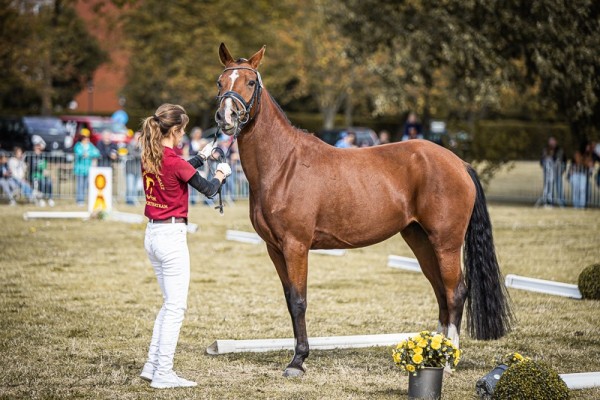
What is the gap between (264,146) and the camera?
7.04 metres

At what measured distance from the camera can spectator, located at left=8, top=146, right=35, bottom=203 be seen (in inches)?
906

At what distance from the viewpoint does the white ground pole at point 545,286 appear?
34.2 feet

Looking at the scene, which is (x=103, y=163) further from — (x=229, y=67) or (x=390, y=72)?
(x=229, y=67)

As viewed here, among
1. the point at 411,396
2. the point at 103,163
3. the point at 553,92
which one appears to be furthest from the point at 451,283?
the point at 103,163

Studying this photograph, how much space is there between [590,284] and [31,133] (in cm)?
3066

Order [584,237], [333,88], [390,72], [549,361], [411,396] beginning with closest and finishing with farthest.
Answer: [411,396] < [549,361] < [584,237] < [390,72] < [333,88]

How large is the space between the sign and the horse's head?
12.5 metres

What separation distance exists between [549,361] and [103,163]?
18.7 meters

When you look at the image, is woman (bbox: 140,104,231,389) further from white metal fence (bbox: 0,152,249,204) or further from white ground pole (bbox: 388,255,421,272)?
white metal fence (bbox: 0,152,249,204)

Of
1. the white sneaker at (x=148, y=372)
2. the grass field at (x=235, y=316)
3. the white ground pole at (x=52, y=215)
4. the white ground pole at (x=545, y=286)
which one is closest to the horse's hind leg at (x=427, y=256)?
the grass field at (x=235, y=316)

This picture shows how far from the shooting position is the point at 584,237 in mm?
16578

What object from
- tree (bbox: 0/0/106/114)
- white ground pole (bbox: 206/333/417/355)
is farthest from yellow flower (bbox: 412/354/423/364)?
tree (bbox: 0/0/106/114)

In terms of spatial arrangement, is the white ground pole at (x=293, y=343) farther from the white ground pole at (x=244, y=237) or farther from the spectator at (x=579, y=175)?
the spectator at (x=579, y=175)

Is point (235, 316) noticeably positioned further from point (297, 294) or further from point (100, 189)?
point (100, 189)
